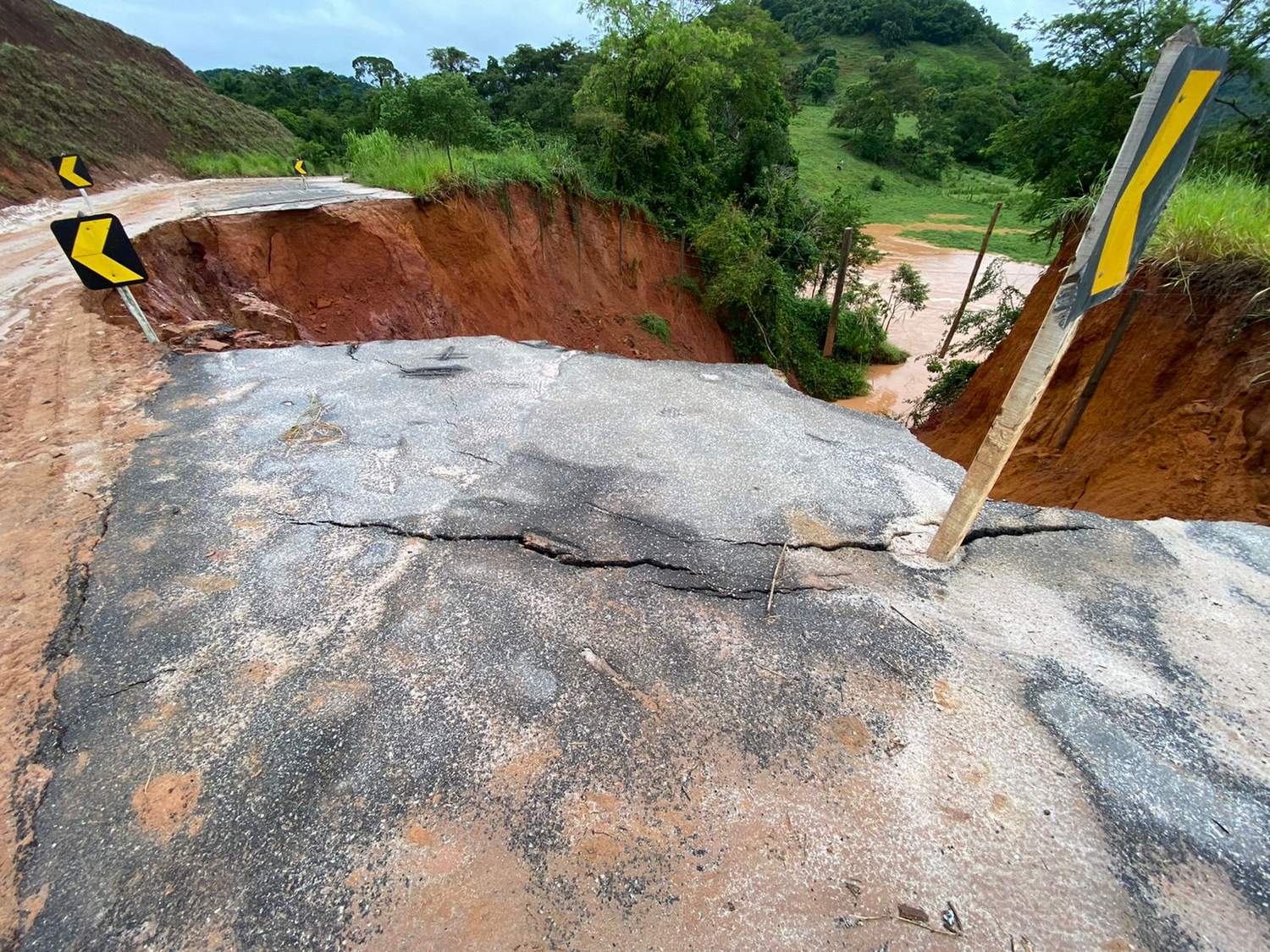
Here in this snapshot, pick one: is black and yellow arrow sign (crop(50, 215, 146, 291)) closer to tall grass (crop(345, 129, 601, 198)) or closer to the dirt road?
the dirt road

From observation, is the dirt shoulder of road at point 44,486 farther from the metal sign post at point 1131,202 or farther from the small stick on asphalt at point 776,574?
the metal sign post at point 1131,202

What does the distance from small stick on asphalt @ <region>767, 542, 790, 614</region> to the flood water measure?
10.3m

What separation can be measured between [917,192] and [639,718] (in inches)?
2089

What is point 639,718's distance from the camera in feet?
6.13

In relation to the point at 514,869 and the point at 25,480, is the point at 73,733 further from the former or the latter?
the point at 25,480

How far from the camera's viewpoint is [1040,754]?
1.78 metres

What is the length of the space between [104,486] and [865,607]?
3903 mm

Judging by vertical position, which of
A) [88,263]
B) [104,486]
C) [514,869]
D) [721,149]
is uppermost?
[721,149]

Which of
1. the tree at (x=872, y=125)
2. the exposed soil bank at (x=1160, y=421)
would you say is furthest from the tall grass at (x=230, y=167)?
the tree at (x=872, y=125)

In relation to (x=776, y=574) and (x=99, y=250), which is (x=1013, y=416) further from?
(x=99, y=250)

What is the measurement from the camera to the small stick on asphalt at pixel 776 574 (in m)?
2.36

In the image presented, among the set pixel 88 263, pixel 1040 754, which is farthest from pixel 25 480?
pixel 1040 754

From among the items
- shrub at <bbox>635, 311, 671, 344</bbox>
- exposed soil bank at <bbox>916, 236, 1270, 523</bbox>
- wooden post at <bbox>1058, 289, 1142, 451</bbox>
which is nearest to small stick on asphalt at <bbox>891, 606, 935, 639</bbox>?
exposed soil bank at <bbox>916, 236, 1270, 523</bbox>

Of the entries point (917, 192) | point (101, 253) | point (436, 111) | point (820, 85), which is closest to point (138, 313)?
point (101, 253)
